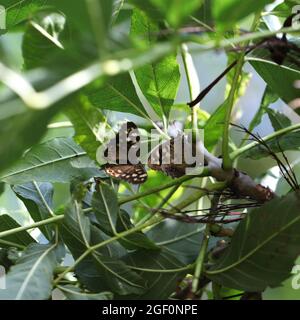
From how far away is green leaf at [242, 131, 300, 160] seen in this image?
2.26 ft

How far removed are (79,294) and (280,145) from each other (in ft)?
0.94

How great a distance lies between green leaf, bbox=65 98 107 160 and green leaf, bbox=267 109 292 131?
0.78 feet

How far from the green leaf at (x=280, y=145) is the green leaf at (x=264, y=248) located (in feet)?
0.46

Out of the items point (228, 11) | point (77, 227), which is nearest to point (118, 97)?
point (77, 227)

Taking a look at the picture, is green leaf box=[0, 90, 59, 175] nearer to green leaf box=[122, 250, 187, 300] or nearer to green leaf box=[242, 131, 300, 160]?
green leaf box=[122, 250, 187, 300]

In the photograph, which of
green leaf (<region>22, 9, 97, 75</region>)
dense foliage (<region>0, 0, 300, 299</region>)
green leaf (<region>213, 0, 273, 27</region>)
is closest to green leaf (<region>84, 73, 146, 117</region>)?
dense foliage (<region>0, 0, 300, 299</region>)

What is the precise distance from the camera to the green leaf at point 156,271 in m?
0.58

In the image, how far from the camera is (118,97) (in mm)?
641

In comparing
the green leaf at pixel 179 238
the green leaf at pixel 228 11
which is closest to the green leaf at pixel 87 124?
the green leaf at pixel 179 238

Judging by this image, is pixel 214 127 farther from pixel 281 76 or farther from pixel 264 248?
pixel 264 248

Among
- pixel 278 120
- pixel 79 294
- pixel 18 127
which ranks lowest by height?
pixel 79 294

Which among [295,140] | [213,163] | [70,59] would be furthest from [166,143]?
[70,59]

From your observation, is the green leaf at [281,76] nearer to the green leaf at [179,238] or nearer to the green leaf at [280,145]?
the green leaf at [280,145]

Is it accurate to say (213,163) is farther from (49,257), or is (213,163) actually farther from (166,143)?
(49,257)
